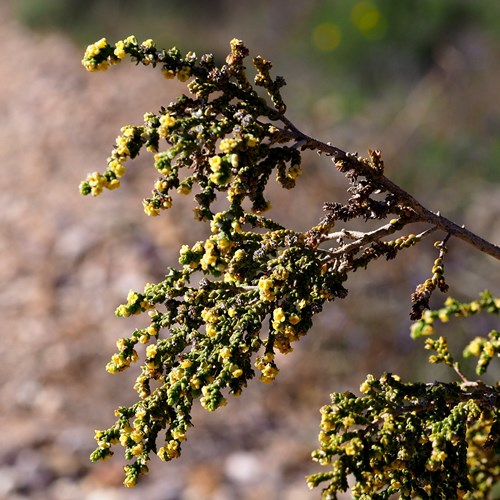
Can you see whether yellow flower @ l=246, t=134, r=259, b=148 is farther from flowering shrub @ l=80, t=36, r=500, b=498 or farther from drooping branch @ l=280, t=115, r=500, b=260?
drooping branch @ l=280, t=115, r=500, b=260

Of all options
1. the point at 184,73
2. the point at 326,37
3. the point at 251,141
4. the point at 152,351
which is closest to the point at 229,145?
the point at 251,141

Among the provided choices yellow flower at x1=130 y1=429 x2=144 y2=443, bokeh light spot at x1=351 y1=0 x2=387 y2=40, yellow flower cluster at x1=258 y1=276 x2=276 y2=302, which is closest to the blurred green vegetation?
bokeh light spot at x1=351 y1=0 x2=387 y2=40

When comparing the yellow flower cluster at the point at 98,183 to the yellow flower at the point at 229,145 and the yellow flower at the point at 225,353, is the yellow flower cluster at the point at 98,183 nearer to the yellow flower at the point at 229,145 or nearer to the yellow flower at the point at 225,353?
the yellow flower at the point at 229,145

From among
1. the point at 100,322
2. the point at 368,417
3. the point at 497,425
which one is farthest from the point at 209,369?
the point at 100,322

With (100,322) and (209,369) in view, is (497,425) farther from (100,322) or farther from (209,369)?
(100,322)

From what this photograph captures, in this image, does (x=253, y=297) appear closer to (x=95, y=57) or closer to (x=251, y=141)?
(x=251, y=141)
